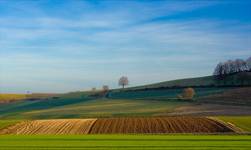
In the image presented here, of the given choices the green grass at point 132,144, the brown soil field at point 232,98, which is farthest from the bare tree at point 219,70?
the green grass at point 132,144

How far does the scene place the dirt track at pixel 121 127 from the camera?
169 ft

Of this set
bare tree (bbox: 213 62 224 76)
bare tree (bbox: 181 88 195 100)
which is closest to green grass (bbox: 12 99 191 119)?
bare tree (bbox: 181 88 195 100)

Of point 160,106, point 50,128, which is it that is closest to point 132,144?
point 50,128

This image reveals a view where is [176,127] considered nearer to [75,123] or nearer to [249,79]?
[75,123]

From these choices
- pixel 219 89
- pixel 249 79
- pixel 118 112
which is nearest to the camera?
pixel 118 112

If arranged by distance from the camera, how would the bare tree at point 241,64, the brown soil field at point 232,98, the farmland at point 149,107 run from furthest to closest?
the bare tree at point 241,64
the brown soil field at point 232,98
the farmland at point 149,107

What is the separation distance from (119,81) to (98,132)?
11600cm

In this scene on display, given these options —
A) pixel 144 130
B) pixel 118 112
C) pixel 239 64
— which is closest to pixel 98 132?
→ pixel 144 130

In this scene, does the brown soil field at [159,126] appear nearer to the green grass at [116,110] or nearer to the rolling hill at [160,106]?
the rolling hill at [160,106]

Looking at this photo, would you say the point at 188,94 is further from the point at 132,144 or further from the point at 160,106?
the point at 132,144

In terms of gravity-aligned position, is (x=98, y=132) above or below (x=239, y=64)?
below

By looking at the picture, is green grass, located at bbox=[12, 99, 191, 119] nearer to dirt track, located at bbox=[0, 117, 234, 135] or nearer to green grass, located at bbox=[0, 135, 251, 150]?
dirt track, located at bbox=[0, 117, 234, 135]

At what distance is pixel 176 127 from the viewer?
53.2 meters

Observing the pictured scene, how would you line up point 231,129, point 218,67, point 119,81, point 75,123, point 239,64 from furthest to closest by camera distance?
point 119,81 → point 239,64 → point 218,67 → point 75,123 → point 231,129
